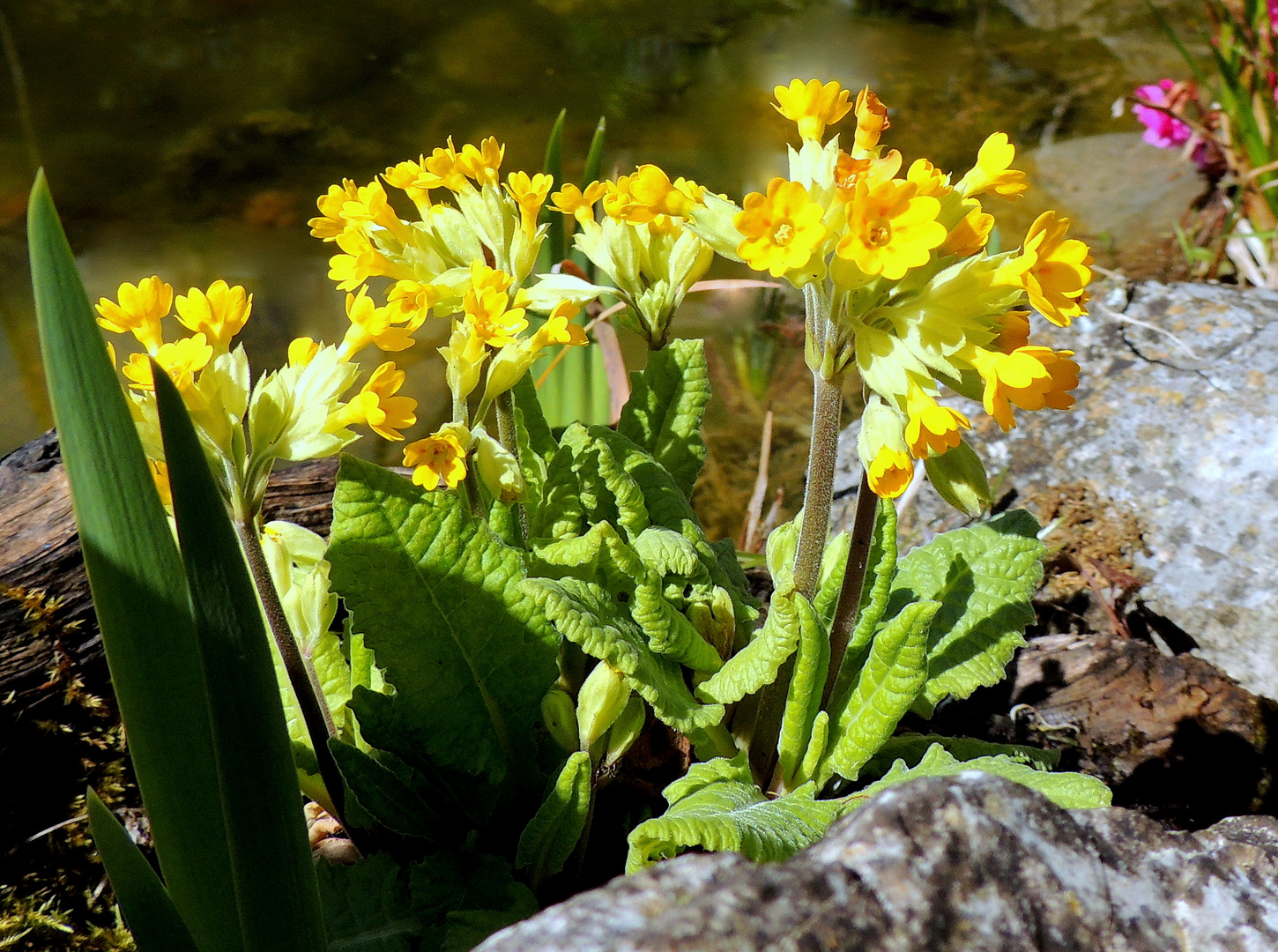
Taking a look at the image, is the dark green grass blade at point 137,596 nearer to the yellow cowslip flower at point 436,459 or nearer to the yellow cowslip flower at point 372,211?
the yellow cowslip flower at point 436,459

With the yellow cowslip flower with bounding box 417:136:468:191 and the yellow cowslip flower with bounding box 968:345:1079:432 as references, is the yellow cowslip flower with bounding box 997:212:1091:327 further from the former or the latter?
A: the yellow cowslip flower with bounding box 417:136:468:191

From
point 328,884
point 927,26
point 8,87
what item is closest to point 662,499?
point 328,884

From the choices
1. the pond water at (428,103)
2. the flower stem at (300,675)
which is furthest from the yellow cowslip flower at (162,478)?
the pond water at (428,103)

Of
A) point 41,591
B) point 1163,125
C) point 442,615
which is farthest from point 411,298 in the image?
point 1163,125

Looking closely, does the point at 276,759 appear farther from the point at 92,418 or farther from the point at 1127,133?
the point at 1127,133

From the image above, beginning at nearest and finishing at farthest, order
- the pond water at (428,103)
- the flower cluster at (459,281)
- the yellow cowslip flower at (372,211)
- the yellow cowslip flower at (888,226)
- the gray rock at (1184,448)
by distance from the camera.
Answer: the yellow cowslip flower at (888,226)
the flower cluster at (459,281)
the yellow cowslip flower at (372,211)
the gray rock at (1184,448)
the pond water at (428,103)

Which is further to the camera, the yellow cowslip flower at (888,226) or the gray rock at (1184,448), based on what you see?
the gray rock at (1184,448)
